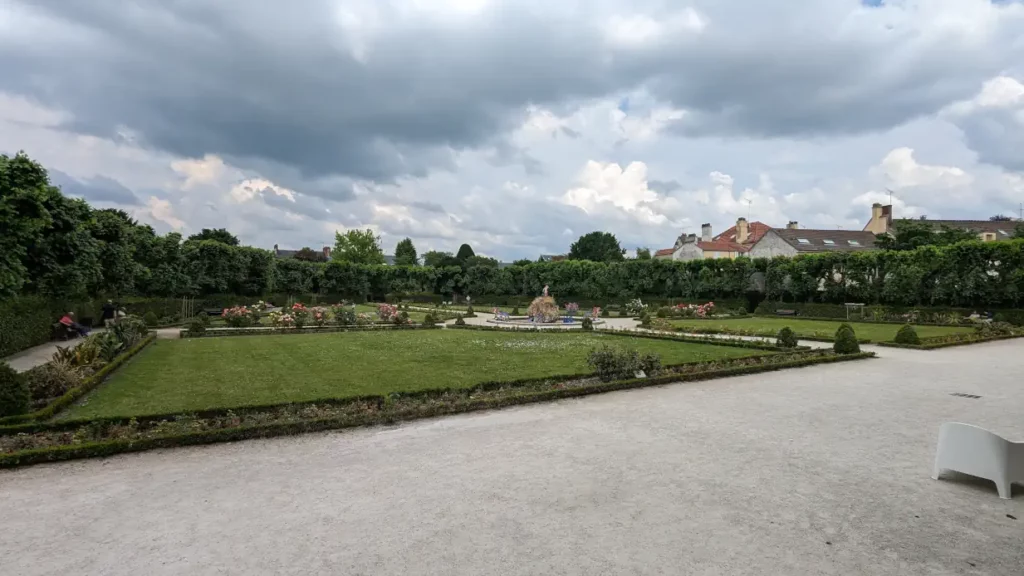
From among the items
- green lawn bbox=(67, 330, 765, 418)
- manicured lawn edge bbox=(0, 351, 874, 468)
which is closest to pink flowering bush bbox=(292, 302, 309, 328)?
green lawn bbox=(67, 330, 765, 418)

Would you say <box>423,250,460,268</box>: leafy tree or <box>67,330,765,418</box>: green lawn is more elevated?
<box>423,250,460,268</box>: leafy tree

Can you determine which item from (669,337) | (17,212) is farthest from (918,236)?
(17,212)

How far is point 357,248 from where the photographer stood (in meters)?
72.8

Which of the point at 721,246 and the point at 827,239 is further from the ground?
the point at 827,239

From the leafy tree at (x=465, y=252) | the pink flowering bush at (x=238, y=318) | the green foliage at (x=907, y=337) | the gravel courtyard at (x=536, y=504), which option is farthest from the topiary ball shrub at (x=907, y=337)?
the leafy tree at (x=465, y=252)

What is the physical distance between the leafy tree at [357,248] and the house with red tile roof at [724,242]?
122 feet

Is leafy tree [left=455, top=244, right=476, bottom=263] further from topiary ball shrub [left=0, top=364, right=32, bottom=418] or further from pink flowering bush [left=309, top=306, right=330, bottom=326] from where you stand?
topiary ball shrub [left=0, top=364, right=32, bottom=418]

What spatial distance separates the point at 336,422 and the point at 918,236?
48778mm

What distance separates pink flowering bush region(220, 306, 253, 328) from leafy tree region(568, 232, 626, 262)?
6399cm

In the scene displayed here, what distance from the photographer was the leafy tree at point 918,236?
41312 millimetres

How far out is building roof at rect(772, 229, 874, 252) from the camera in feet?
168

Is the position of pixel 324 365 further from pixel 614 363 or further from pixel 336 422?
pixel 614 363

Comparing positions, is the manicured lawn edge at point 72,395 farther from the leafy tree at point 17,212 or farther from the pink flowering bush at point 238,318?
the pink flowering bush at point 238,318

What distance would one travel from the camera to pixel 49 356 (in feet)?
44.4
